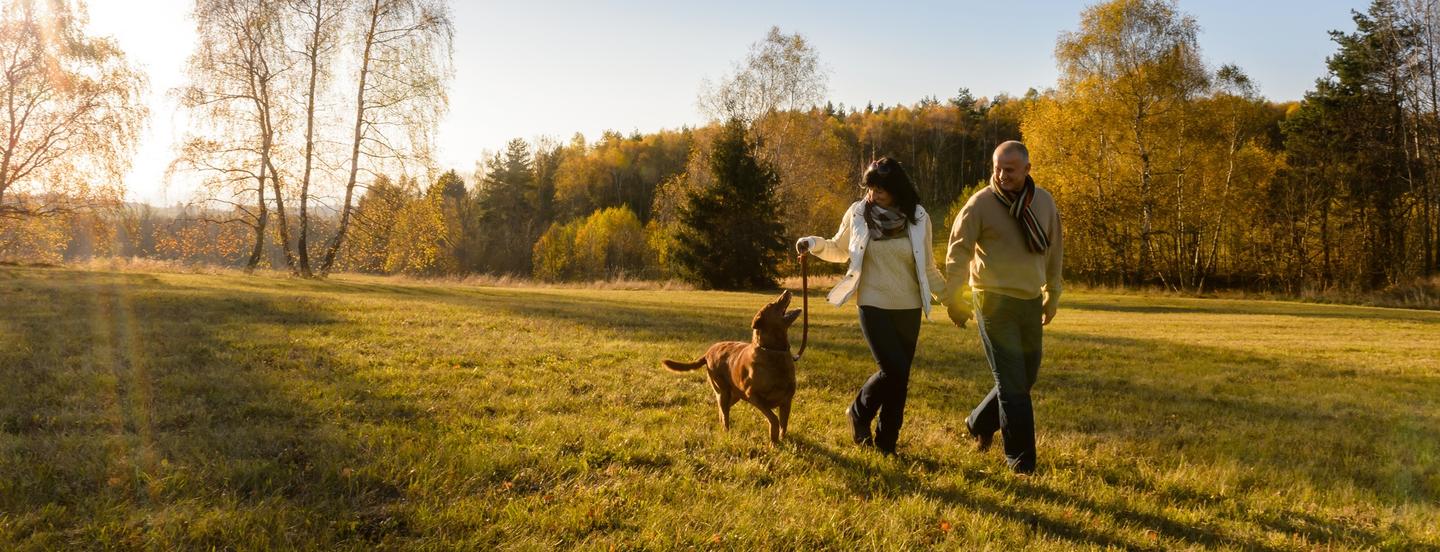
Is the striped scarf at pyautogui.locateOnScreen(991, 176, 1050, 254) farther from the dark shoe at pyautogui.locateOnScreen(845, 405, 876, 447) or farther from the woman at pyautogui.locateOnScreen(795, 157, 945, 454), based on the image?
the dark shoe at pyautogui.locateOnScreen(845, 405, 876, 447)

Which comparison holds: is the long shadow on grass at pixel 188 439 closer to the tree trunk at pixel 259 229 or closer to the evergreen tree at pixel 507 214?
the tree trunk at pixel 259 229

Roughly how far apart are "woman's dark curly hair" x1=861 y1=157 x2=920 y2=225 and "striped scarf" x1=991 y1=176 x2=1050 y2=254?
0.51 metres

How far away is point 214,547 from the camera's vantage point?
2.60 meters

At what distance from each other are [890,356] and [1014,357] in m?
0.72

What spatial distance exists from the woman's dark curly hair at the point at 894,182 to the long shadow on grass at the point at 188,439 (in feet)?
10.3

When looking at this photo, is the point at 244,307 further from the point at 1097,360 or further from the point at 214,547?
the point at 1097,360

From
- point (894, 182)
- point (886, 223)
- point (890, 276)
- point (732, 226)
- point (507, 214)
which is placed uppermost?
point (507, 214)

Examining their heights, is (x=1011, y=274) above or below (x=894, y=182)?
below

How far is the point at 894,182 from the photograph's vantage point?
4.23 meters

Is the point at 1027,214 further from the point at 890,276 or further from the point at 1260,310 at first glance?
the point at 1260,310

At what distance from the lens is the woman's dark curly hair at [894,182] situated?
4219 millimetres

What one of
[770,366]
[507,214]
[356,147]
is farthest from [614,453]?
[507,214]

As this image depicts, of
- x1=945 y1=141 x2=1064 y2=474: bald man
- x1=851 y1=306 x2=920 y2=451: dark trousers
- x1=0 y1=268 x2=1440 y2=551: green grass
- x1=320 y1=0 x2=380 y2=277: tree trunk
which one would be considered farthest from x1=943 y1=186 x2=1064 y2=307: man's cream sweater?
x1=320 y1=0 x2=380 y2=277: tree trunk

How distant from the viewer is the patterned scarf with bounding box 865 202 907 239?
4203mm
